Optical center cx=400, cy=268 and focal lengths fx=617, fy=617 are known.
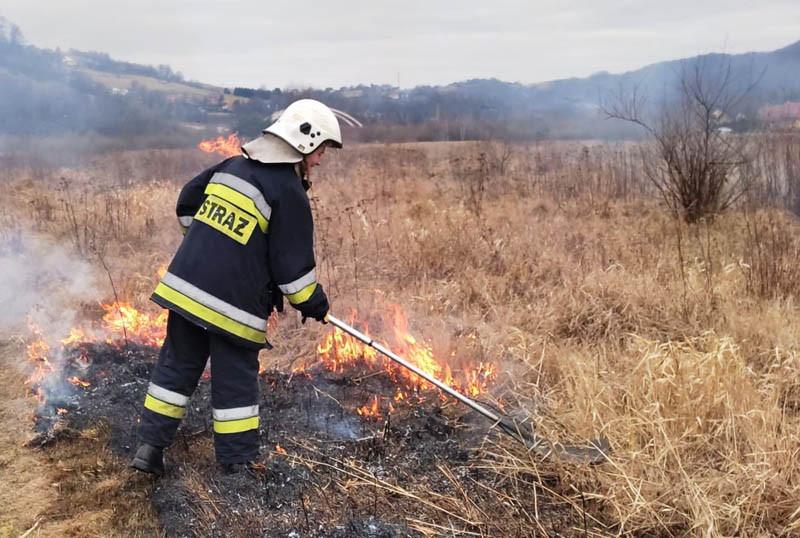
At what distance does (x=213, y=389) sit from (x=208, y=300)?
53 cm

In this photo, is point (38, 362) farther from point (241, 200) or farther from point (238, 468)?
point (241, 200)

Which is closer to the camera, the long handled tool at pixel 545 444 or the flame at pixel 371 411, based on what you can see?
the long handled tool at pixel 545 444

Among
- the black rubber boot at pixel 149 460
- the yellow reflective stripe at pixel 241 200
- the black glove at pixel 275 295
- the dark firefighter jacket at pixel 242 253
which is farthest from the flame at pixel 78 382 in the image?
the yellow reflective stripe at pixel 241 200

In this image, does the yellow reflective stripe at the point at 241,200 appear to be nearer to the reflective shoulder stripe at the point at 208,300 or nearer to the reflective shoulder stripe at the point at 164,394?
the reflective shoulder stripe at the point at 208,300

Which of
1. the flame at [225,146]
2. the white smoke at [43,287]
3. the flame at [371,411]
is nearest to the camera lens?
the flame at [371,411]

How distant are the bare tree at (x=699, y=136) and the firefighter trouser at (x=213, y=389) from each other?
6975mm

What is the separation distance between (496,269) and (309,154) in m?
3.85

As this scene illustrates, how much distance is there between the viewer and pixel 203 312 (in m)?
3.40

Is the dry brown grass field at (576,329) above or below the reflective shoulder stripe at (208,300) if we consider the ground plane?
below

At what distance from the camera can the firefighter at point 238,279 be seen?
341 cm

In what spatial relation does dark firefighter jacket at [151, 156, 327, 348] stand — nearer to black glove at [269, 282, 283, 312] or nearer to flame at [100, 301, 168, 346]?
black glove at [269, 282, 283, 312]

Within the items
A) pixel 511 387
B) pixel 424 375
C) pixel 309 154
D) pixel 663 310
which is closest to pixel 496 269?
pixel 663 310

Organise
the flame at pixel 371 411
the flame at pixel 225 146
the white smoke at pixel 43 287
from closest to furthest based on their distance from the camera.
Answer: the flame at pixel 371 411 < the flame at pixel 225 146 < the white smoke at pixel 43 287

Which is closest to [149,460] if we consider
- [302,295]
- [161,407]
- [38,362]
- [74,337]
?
[161,407]
